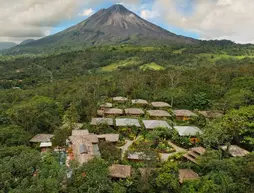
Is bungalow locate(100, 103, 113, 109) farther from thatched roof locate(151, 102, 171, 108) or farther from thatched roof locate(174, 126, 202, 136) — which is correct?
thatched roof locate(174, 126, 202, 136)

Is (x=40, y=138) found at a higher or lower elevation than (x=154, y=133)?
lower

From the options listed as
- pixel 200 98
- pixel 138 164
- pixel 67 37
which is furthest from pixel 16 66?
pixel 67 37

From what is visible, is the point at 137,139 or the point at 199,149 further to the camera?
the point at 137,139

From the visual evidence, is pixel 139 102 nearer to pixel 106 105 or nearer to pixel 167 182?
pixel 106 105

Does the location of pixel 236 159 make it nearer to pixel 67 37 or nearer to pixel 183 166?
pixel 183 166

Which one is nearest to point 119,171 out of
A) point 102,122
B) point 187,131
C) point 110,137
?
point 110,137

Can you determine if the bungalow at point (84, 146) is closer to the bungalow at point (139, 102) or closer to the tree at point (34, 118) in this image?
the tree at point (34, 118)

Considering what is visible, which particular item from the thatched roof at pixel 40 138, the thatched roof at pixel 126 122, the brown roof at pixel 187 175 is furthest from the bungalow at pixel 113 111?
the brown roof at pixel 187 175
